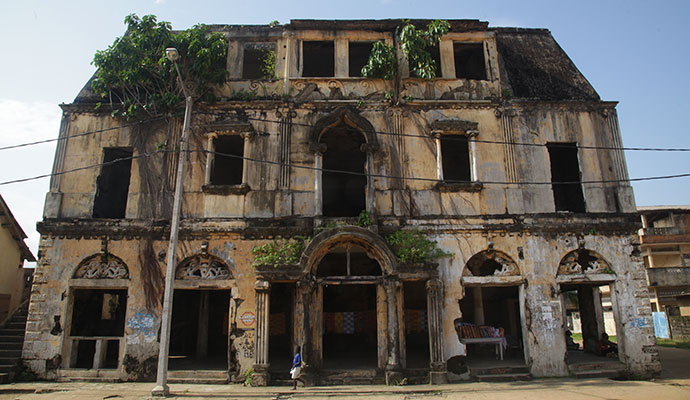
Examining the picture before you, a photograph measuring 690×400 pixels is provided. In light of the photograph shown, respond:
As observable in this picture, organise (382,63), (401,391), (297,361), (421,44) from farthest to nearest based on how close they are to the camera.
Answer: (421,44)
(382,63)
(297,361)
(401,391)

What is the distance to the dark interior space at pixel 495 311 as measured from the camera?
17484mm

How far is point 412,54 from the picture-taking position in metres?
14.9

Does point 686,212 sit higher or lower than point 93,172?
higher

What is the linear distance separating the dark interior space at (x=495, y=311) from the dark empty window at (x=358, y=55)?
33.1 feet

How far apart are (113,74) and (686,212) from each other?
42135mm

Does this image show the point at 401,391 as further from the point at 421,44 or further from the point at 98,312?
the point at 98,312

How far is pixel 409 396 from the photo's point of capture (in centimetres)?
1122

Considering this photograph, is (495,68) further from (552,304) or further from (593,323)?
(593,323)

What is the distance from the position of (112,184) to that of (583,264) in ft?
54.3

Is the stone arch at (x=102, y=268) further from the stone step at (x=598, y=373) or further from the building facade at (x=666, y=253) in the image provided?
the building facade at (x=666, y=253)

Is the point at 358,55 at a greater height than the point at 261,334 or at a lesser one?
greater

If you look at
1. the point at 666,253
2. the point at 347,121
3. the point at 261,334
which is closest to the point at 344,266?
the point at 261,334

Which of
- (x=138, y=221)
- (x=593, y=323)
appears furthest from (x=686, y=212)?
(x=138, y=221)

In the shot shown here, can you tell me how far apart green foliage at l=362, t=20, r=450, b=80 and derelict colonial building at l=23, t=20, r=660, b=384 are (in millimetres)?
467
